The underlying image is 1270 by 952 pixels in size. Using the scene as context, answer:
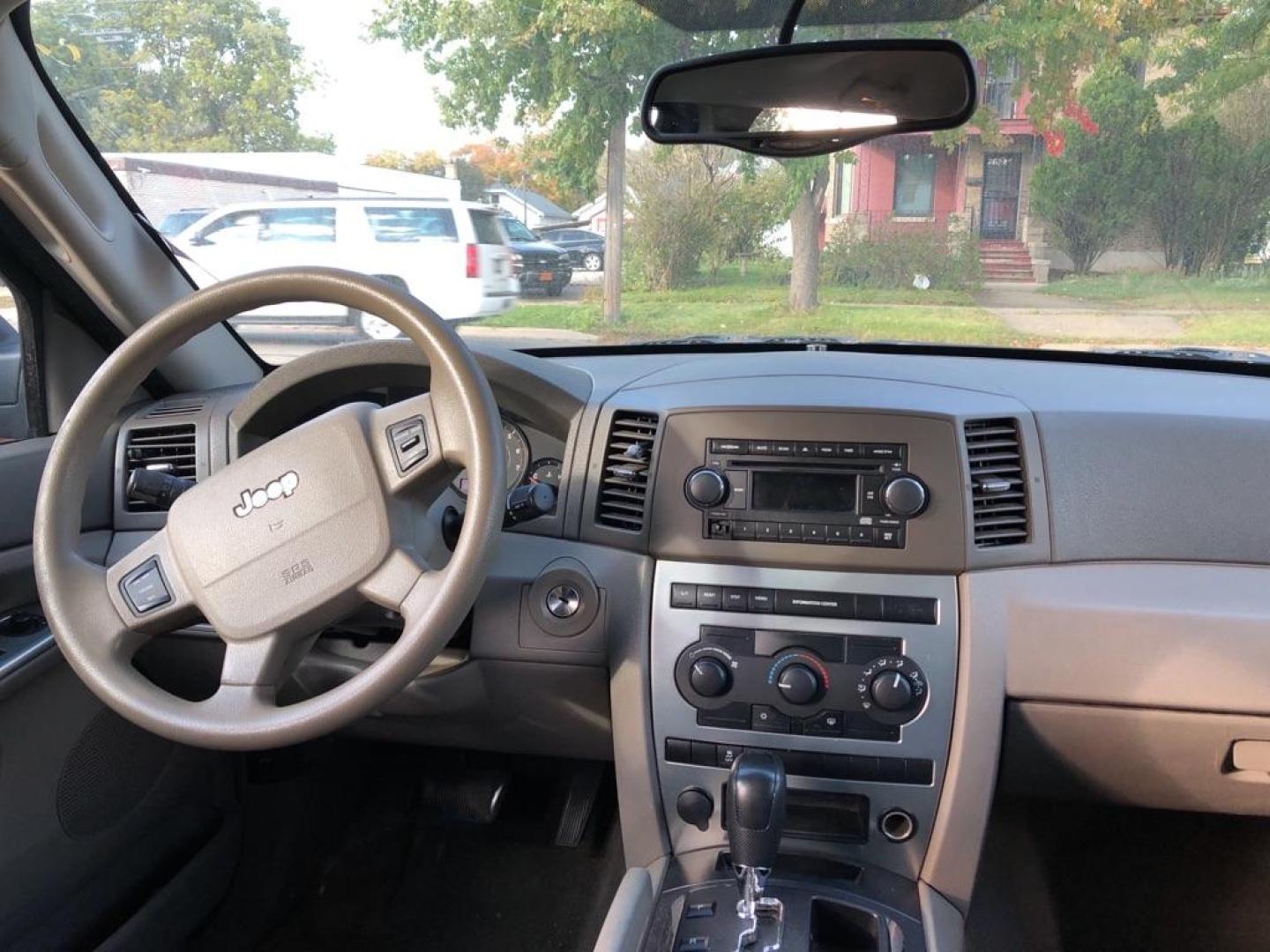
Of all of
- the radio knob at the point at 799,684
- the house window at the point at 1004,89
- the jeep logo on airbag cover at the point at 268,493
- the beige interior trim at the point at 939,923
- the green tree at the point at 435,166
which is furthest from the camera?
the green tree at the point at 435,166

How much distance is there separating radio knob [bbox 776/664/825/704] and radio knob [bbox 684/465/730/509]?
391 millimetres

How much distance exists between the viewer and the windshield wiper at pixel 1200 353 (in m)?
2.47

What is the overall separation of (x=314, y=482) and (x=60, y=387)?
1.37 m

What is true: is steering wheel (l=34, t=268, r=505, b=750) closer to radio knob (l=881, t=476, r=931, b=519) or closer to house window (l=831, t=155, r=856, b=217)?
radio knob (l=881, t=476, r=931, b=519)

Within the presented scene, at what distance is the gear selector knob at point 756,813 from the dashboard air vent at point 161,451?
1.50 meters

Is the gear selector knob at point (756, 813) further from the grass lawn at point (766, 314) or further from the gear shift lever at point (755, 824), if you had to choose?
the grass lawn at point (766, 314)

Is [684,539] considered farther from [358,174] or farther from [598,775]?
[358,174]

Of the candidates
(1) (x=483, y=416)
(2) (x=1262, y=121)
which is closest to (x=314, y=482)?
(1) (x=483, y=416)

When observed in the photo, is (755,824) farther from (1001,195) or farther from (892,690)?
(1001,195)

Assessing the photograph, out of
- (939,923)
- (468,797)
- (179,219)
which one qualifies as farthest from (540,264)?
(939,923)

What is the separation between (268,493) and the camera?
1765mm

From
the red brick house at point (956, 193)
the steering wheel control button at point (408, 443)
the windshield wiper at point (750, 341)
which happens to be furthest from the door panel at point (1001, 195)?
the steering wheel control button at point (408, 443)

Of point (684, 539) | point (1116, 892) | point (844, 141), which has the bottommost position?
point (1116, 892)

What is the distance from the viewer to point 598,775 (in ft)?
9.95
